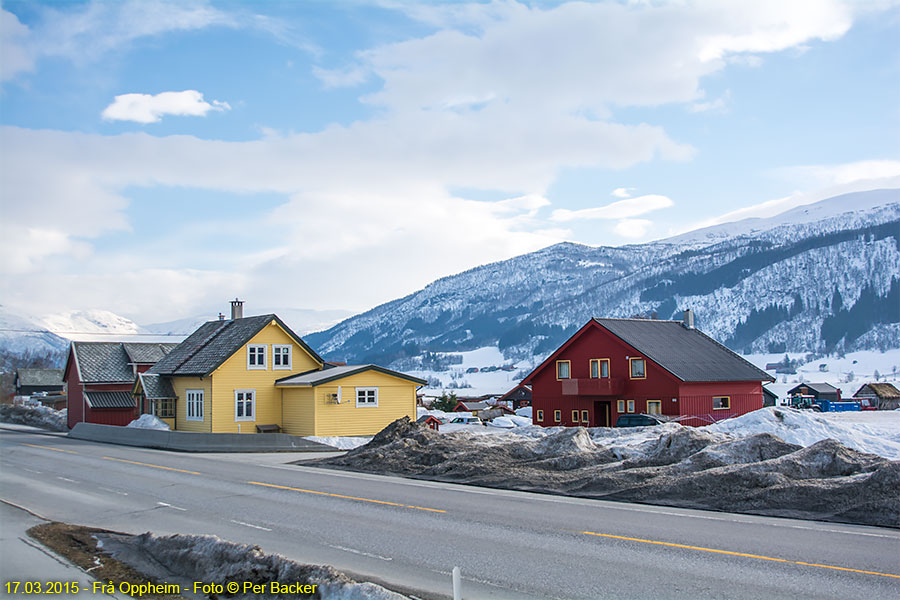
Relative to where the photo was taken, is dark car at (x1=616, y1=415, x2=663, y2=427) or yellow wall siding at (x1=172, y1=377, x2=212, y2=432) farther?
yellow wall siding at (x1=172, y1=377, x2=212, y2=432)

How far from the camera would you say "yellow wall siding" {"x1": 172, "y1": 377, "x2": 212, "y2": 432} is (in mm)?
42500

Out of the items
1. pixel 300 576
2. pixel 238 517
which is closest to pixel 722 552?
pixel 300 576

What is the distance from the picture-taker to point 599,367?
5334cm

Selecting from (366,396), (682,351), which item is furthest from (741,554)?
(682,351)

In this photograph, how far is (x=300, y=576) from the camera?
9.68m

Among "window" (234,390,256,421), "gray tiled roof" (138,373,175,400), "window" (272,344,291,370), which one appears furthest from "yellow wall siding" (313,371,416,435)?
"gray tiled roof" (138,373,175,400)

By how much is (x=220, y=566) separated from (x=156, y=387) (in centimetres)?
3787

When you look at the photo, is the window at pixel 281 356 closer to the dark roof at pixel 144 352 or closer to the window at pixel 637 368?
the dark roof at pixel 144 352

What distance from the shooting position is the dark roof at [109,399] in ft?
170

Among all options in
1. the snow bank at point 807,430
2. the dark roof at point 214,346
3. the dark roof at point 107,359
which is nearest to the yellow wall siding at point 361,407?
the dark roof at point 214,346

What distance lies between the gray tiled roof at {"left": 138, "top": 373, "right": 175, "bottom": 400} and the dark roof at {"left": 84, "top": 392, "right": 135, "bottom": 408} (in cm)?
711

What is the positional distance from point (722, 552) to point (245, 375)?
115 feet

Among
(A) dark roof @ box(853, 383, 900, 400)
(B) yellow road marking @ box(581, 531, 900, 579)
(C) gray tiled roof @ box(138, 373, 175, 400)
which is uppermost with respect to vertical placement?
(C) gray tiled roof @ box(138, 373, 175, 400)

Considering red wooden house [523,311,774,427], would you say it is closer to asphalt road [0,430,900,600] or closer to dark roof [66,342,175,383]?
dark roof [66,342,175,383]
